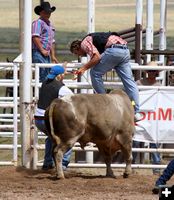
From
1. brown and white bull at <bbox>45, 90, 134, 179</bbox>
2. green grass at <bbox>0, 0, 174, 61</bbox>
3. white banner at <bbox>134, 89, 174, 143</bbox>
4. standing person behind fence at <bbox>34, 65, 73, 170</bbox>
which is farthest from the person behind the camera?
green grass at <bbox>0, 0, 174, 61</bbox>

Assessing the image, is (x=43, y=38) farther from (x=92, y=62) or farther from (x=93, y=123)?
(x=93, y=123)

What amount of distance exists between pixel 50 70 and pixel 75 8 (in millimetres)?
70193

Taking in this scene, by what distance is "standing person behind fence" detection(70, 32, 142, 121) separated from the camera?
43.0 ft

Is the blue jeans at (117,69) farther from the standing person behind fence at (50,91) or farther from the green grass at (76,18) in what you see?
the green grass at (76,18)

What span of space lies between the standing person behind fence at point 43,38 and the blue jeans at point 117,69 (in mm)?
1424

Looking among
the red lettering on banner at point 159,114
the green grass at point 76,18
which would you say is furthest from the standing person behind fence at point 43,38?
the green grass at point 76,18

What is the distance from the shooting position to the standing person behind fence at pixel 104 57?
13110 mm


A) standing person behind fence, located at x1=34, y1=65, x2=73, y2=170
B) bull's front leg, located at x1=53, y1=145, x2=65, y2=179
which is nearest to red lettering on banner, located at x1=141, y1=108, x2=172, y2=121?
standing person behind fence, located at x1=34, y1=65, x2=73, y2=170

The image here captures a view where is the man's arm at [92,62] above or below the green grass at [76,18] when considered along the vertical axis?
below

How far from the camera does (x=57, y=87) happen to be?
12.8 metres

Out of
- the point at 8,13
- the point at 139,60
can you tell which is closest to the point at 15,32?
the point at 8,13

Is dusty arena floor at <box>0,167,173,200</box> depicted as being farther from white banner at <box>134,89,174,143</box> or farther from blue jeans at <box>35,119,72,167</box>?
white banner at <box>134,89,174,143</box>

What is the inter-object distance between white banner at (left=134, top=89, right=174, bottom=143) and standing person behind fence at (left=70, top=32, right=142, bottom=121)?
1.02 ft

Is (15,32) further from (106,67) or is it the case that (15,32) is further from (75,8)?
(106,67)
